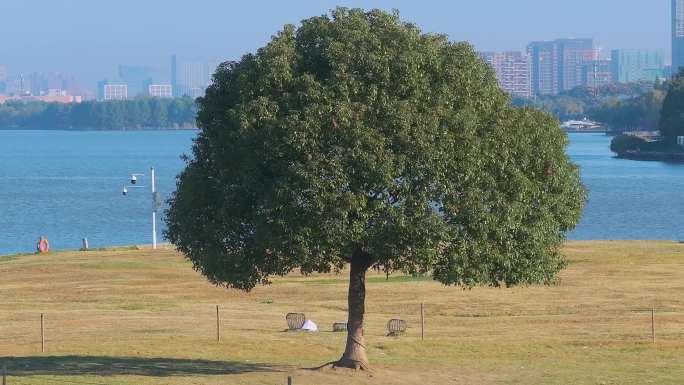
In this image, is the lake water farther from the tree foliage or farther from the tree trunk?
the tree foliage

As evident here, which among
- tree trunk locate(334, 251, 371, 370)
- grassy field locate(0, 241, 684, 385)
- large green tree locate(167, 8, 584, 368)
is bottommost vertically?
grassy field locate(0, 241, 684, 385)

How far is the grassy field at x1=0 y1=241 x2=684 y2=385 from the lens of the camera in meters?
36.2

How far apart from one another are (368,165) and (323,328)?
17585 millimetres

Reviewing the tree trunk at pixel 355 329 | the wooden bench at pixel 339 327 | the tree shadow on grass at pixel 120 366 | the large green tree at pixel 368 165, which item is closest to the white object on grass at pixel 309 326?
the wooden bench at pixel 339 327

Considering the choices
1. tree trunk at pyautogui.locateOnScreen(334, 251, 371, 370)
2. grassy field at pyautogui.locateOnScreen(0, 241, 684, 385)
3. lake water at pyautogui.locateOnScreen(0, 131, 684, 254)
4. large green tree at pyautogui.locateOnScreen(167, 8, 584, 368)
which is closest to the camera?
large green tree at pyautogui.locateOnScreen(167, 8, 584, 368)

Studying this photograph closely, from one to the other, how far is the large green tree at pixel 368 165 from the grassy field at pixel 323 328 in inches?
147

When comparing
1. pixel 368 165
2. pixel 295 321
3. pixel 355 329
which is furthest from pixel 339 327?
pixel 368 165

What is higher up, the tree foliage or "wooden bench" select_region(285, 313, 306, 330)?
the tree foliage

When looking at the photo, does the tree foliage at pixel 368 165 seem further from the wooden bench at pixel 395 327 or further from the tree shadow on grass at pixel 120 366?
the wooden bench at pixel 395 327

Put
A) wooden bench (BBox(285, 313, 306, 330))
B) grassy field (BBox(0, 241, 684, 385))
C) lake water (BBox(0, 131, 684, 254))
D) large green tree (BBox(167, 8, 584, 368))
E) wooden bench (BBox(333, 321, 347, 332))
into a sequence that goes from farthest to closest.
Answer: lake water (BBox(0, 131, 684, 254)) → wooden bench (BBox(333, 321, 347, 332)) → wooden bench (BBox(285, 313, 306, 330)) → grassy field (BBox(0, 241, 684, 385)) → large green tree (BBox(167, 8, 584, 368))

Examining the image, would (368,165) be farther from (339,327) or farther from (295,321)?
(339,327)

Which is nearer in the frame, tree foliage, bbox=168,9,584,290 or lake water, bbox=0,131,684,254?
tree foliage, bbox=168,9,584,290

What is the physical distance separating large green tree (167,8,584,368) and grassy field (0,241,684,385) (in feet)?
12.2

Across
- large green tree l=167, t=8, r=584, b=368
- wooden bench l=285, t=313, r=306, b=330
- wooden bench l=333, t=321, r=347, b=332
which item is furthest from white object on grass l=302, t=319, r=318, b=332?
large green tree l=167, t=8, r=584, b=368
